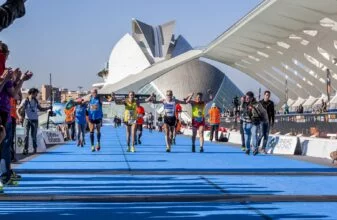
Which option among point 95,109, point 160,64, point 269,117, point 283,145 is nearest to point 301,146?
point 283,145

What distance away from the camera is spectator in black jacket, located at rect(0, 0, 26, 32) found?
6.30 metres

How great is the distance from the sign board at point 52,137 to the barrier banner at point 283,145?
29.5 ft

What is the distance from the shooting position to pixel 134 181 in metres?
9.59

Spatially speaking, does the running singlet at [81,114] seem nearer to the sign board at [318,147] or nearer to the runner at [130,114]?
the runner at [130,114]

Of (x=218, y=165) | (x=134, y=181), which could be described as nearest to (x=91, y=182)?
(x=134, y=181)

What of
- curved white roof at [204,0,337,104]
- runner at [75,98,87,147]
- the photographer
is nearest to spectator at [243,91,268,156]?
the photographer

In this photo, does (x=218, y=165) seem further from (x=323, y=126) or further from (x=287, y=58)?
(x=287, y=58)

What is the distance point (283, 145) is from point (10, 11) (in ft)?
43.0

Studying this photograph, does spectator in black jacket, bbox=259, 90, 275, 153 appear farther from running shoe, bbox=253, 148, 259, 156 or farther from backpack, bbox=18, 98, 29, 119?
backpack, bbox=18, 98, 29, 119

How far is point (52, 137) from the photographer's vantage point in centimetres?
2536

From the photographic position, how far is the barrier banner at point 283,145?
17.9 m

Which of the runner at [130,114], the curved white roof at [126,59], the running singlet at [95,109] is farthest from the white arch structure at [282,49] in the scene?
the running singlet at [95,109]

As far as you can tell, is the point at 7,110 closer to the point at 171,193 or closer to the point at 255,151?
the point at 171,193

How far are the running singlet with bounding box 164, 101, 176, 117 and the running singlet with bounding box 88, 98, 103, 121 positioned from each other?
1.82 metres
